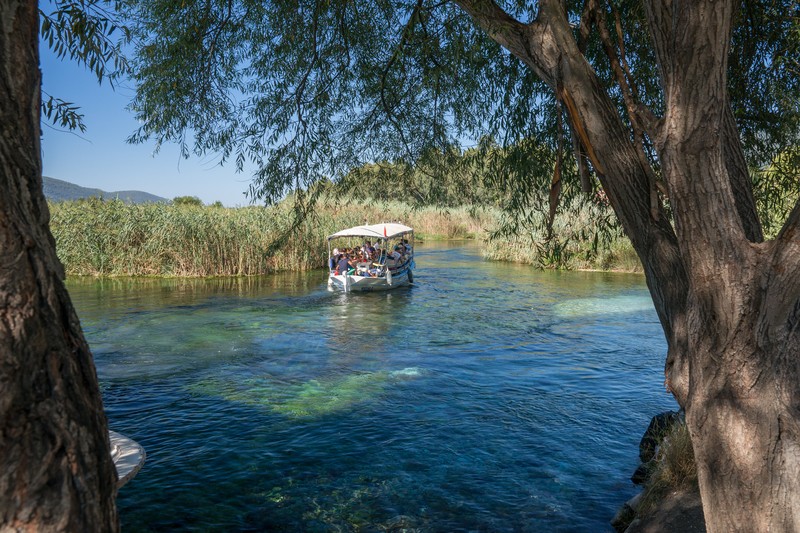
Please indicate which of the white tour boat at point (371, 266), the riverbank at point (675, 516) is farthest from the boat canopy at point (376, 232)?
the riverbank at point (675, 516)

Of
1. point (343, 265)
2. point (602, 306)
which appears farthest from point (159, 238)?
point (602, 306)

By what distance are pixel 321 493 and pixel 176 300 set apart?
14.2 meters

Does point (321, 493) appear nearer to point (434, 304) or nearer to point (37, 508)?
point (37, 508)

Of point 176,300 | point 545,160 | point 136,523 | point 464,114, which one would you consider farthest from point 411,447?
point 176,300

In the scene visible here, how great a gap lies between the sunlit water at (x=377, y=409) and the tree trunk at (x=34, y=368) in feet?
14.8

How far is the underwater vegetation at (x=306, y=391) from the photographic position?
9.98m

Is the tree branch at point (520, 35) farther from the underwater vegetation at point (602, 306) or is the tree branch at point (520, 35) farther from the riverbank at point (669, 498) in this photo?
the underwater vegetation at point (602, 306)

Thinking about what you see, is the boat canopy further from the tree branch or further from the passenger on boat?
the tree branch

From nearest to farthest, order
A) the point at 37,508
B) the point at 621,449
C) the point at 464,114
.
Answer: the point at 37,508 → the point at 621,449 → the point at 464,114

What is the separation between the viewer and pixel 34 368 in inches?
80.3

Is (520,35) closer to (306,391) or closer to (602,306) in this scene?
(306,391)

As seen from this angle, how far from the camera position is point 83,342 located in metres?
2.27

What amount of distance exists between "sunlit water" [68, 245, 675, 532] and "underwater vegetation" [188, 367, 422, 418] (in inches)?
1.9

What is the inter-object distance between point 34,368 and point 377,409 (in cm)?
809
